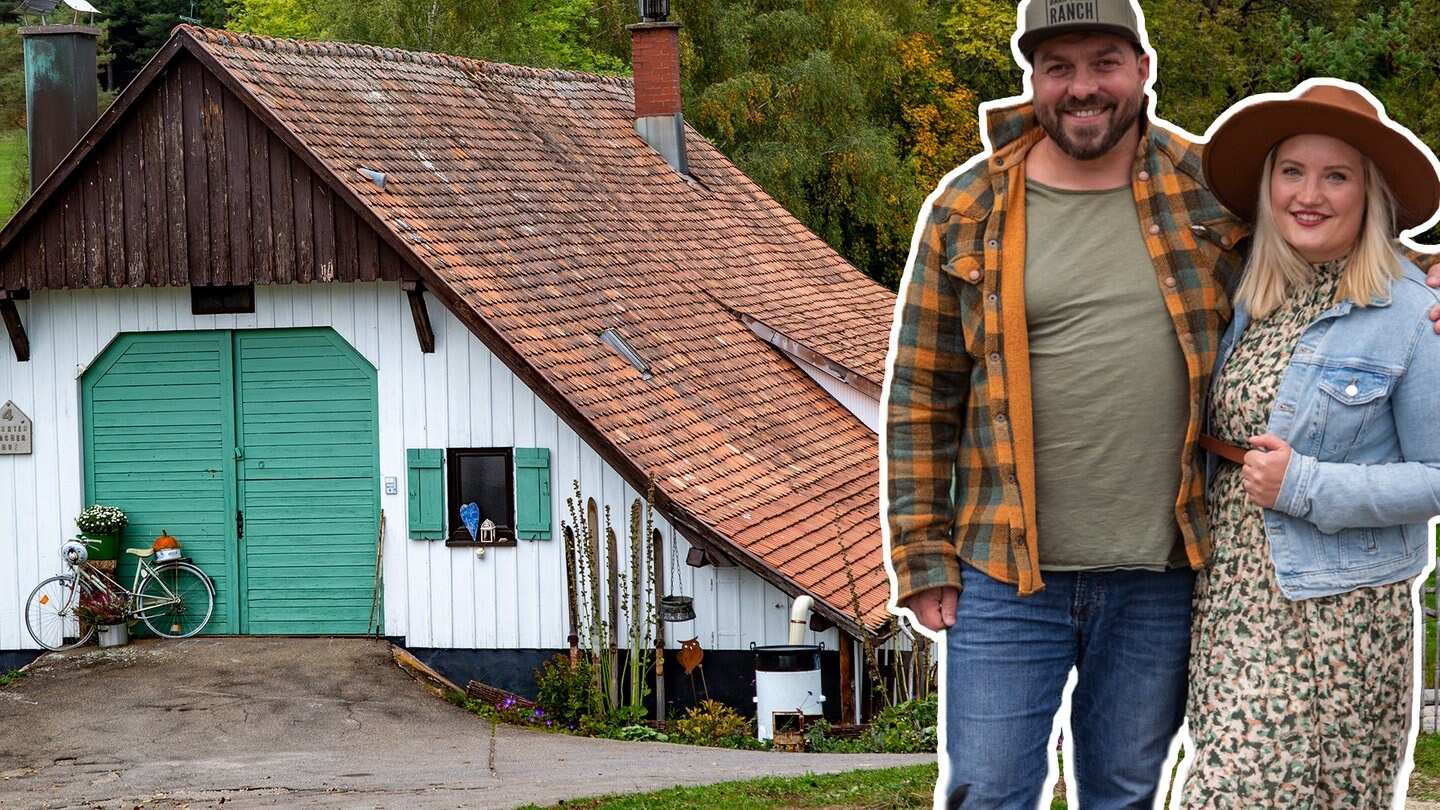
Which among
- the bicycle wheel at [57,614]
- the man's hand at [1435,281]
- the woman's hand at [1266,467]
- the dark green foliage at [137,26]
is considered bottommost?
the bicycle wheel at [57,614]

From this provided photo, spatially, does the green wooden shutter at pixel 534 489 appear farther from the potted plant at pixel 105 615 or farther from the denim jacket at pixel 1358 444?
the denim jacket at pixel 1358 444

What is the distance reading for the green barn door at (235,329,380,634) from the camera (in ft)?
48.9

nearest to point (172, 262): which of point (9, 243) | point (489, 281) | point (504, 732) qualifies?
point (9, 243)

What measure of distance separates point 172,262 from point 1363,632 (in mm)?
12258

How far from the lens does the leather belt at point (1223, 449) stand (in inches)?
157

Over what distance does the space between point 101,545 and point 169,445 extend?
0.96 m

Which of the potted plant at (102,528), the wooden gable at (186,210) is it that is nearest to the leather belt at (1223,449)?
the wooden gable at (186,210)

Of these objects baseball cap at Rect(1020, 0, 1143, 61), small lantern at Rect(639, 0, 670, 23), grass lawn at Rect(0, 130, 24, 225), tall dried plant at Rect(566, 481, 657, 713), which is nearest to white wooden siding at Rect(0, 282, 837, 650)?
tall dried plant at Rect(566, 481, 657, 713)

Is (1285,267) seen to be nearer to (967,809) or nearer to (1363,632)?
(1363,632)

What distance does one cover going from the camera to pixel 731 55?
3541 centimetres

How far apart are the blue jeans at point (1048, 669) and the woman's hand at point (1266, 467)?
289 millimetres

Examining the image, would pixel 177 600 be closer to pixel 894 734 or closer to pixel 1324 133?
pixel 894 734

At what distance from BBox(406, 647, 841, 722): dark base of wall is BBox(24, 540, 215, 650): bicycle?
193 cm

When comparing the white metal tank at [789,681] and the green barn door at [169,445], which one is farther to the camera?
the green barn door at [169,445]
